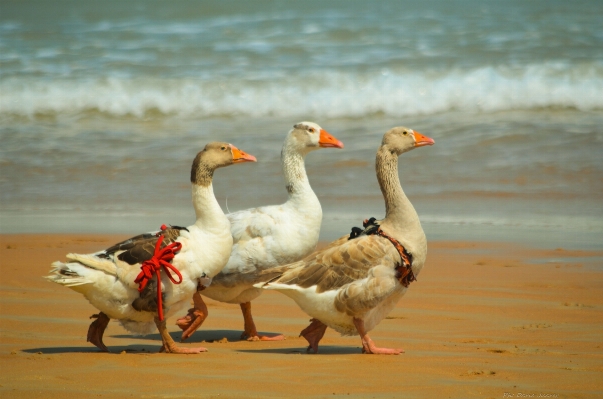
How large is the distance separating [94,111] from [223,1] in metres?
9.48

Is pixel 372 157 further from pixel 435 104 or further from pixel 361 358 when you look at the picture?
pixel 361 358

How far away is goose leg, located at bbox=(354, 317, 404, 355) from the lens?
6609 millimetres

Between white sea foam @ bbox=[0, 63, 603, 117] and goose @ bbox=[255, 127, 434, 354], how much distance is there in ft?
43.4

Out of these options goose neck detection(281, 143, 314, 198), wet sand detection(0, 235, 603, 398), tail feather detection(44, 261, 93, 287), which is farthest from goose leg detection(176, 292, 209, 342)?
goose neck detection(281, 143, 314, 198)

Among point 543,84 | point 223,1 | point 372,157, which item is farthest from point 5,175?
point 223,1

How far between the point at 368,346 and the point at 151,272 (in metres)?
1.74

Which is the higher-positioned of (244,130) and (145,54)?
(145,54)

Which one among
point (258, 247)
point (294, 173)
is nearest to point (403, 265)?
point (258, 247)

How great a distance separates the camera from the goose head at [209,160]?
7248 millimetres

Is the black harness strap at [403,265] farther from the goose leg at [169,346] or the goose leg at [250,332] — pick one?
the goose leg at [169,346]

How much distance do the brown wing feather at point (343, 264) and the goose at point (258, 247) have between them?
905 mm

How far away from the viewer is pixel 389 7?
1089 inches

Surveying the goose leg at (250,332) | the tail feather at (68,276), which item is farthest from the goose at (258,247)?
the tail feather at (68,276)

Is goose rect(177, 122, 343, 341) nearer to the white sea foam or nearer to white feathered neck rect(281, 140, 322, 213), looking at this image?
white feathered neck rect(281, 140, 322, 213)
